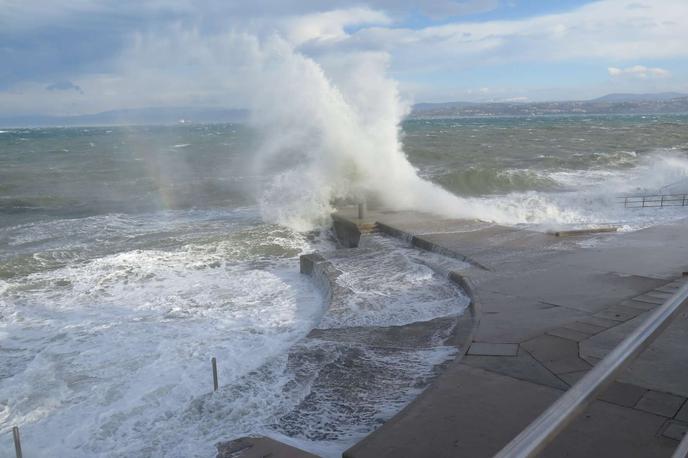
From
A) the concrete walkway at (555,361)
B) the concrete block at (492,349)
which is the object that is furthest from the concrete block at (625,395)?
the concrete block at (492,349)

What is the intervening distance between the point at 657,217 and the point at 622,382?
13.2m

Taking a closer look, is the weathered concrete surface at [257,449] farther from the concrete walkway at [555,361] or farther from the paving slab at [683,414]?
the paving slab at [683,414]

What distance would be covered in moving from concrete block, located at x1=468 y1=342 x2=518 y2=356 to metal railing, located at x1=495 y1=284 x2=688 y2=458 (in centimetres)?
487

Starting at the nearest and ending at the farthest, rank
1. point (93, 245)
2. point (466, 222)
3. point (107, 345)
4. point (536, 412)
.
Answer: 1. point (536, 412)
2. point (107, 345)
3. point (466, 222)
4. point (93, 245)

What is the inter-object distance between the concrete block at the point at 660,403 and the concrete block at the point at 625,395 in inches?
1.8

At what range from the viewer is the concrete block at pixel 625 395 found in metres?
4.92

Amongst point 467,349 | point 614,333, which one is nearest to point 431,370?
point 467,349

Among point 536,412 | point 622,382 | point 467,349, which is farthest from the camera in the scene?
point 467,349

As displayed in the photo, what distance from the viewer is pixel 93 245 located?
1608 centimetres

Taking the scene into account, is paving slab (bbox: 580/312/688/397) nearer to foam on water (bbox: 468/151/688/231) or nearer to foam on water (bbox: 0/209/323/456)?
foam on water (bbox: 0/209/323/456)

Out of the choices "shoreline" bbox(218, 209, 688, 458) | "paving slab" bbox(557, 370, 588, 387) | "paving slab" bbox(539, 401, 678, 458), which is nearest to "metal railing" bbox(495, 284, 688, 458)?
Answer: "shoreline" bbox(218, 209, 688, 458)

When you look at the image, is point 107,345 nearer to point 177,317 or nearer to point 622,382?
point 177,317

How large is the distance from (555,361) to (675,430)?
1.71m

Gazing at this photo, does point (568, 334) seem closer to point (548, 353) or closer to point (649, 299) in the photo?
point (548, 353)
